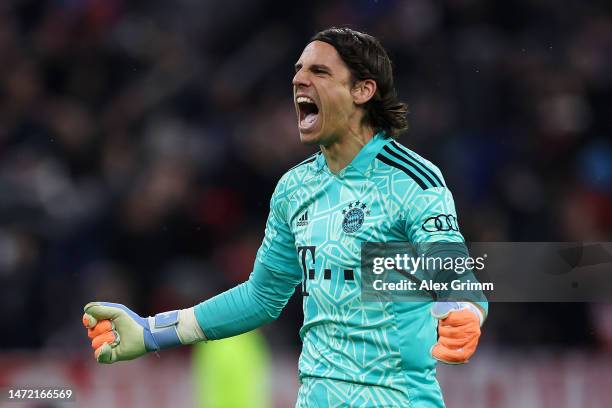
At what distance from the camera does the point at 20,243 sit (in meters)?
9.40

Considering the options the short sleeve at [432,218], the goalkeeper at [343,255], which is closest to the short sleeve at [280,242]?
the goalkeeper at [343,255]

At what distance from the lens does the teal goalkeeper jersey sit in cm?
441

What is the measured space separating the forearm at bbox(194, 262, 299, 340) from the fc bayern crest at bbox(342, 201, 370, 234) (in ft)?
1.66

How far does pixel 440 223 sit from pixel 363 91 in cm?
74

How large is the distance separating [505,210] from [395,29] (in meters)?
2.25

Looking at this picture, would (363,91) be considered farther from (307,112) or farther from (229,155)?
(229,155)

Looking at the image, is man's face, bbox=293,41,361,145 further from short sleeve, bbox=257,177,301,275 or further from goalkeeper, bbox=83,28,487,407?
short sleeve, bbox=257,177,301,275


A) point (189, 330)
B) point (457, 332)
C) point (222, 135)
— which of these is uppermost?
point (222, 135)

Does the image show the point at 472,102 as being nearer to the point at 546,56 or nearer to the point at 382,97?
the point at 546,56

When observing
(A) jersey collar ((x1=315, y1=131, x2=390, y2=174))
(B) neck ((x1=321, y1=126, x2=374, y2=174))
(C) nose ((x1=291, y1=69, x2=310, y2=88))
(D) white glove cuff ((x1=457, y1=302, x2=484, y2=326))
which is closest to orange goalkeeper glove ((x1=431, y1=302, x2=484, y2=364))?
(D) white glove cuff ((x1=457, y1=302, x2=484, y2=326))

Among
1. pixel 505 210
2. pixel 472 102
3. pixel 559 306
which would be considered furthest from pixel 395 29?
pixel 559 306

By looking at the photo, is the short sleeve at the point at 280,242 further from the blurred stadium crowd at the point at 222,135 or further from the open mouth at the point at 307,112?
the blurred stadium crowd at the point at 222,135

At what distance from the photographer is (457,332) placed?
399cm

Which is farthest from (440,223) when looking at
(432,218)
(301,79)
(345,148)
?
(301,79)
